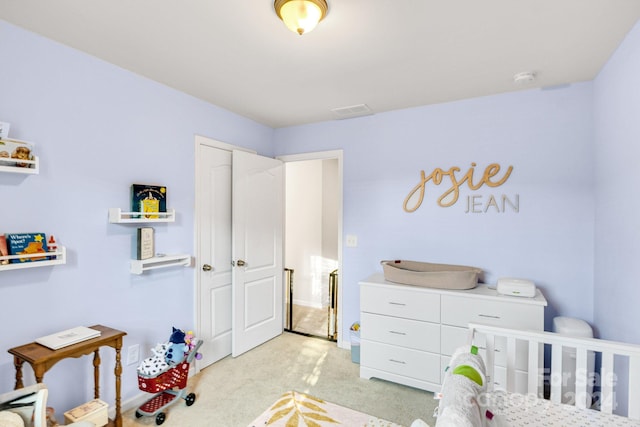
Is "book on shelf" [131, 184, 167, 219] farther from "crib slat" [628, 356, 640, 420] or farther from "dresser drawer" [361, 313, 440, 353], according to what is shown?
"crib slat" [628, 356, 640, 420]

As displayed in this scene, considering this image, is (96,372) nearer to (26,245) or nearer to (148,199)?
(26,245)

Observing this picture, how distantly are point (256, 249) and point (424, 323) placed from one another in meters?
1.73

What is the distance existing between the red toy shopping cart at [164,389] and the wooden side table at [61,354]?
0.22 m

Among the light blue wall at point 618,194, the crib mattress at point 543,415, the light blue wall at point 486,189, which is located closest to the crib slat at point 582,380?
the crib mattress at point 543,415

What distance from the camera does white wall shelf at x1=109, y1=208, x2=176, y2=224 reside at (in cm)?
212

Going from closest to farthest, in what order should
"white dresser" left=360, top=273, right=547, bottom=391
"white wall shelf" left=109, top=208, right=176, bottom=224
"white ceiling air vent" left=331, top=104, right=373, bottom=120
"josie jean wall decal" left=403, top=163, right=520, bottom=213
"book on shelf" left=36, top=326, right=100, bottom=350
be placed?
"book on shelf" left=36, top=326, right=100, bottom=350
"white wall shelf" left=109, top=208, right=176, bottom=224
"white dresser" left=360, top=273, right=547, bottom=391
"josie jean wall decal" left=403, top=163, right=520, bottom=213
"white ceiling air vent" left=331, top=104, right=373, bottom=120

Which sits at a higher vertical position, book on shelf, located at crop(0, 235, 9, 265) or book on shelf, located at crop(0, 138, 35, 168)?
book on shelf, located at crop(0, 138, 35, 168)

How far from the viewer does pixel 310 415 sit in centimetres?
222

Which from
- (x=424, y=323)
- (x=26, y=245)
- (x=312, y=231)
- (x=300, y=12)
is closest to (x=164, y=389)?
(x=26, y=245)

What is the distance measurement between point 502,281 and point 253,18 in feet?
7.67

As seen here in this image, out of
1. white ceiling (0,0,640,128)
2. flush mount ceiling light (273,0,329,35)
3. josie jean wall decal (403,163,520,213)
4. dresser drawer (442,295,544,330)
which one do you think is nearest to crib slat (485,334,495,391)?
dresser drawer (442,295,544,330)

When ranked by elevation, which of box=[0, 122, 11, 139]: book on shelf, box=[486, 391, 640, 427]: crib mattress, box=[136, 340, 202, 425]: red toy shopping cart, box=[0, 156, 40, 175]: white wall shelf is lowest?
box=[136, 340, 202, 425]: red toy shopping cart

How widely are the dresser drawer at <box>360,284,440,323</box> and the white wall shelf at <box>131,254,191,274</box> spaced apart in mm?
1465

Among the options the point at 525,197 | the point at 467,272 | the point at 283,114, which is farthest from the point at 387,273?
the point at 283,114
